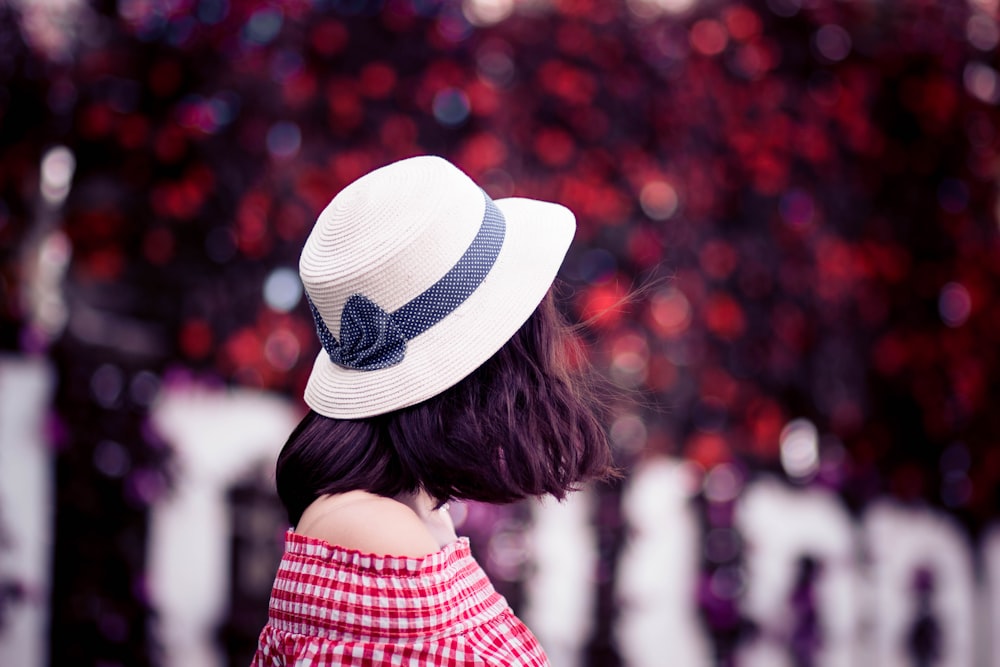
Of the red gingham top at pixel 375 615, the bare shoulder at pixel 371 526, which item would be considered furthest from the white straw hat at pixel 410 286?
the red gingham top at pixel 375 615

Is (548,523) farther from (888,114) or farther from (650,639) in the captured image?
(888,114)

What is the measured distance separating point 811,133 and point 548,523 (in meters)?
2.13

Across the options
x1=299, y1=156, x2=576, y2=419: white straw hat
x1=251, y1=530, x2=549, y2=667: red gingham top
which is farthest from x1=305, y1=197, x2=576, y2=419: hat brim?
x1=251, y1=530, x2=549, y2=667: red gingham top

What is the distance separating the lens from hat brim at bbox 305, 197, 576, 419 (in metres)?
1.47

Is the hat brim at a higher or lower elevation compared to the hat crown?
lower

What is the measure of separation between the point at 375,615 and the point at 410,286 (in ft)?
1.73

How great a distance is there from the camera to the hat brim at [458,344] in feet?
4.81

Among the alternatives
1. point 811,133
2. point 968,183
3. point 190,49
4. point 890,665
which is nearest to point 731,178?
point 811,133

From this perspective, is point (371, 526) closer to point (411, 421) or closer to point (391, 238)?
point (411, 421)

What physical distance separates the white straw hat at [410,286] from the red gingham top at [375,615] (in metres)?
0.25

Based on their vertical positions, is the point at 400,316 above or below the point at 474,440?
above

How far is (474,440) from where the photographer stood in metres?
1.48

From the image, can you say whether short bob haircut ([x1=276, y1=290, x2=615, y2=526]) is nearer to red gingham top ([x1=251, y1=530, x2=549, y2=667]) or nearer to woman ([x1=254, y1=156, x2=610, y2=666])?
woman ([x1=254, y1=156, x2=610, y2=666])

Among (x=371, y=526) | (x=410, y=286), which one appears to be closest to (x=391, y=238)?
(x=410, y=286)
